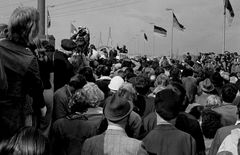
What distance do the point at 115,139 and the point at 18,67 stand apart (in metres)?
1.18

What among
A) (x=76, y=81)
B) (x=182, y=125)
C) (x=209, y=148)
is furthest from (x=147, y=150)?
(x=76, y=81)

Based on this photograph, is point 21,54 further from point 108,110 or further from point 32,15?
point 108,110

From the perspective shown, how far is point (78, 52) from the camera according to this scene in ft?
28.2

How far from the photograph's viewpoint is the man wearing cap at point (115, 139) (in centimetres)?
429

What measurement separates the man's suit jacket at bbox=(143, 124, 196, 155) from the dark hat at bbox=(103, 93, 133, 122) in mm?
374

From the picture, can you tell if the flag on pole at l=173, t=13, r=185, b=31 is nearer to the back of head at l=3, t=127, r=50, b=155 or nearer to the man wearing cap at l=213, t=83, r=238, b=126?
the man wearing cap at l=213, t=83, r=238, b=126

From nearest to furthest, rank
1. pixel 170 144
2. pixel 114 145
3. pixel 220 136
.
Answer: pixel 114 145
pixel 170 144
pixel 220 136

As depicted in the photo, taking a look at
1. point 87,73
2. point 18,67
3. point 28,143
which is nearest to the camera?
point 28,143

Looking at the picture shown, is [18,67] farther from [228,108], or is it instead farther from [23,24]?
[228,108]

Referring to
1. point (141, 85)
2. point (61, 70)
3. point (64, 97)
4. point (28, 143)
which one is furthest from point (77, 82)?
point (28, 143)

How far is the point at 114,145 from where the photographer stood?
4.30 m

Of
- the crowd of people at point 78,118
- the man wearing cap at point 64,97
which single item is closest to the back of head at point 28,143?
the crowd of people at point 78,118

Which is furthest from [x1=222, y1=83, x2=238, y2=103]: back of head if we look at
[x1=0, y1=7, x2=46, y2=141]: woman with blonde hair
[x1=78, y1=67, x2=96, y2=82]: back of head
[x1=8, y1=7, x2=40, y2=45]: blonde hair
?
[x1=8, y1=7, x2=40, y2=45]: blonde hair

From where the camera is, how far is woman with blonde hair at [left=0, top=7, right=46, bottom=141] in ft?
13.1
